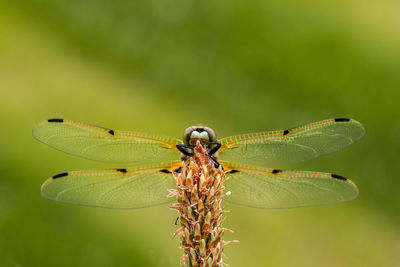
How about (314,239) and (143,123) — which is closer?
(314,239)

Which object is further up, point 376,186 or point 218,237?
point 376,186

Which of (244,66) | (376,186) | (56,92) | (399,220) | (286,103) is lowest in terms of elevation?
(399,220)

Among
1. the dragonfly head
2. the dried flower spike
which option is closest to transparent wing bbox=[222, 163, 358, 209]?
the dragonfly head

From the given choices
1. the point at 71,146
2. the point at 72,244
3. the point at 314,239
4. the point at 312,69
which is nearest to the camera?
the point at 71,146

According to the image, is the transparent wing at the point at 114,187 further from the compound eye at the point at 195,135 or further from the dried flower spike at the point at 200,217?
the dried flower spike at the point at 200,217

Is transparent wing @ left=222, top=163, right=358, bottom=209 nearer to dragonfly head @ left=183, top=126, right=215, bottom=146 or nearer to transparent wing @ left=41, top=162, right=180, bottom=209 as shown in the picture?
dragonfly head @ left=183, top=126, right=215, bottom=146

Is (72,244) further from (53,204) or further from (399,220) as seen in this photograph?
(399,220)

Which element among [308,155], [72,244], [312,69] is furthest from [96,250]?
[312,69]

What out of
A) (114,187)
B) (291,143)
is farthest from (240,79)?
(114,187)
